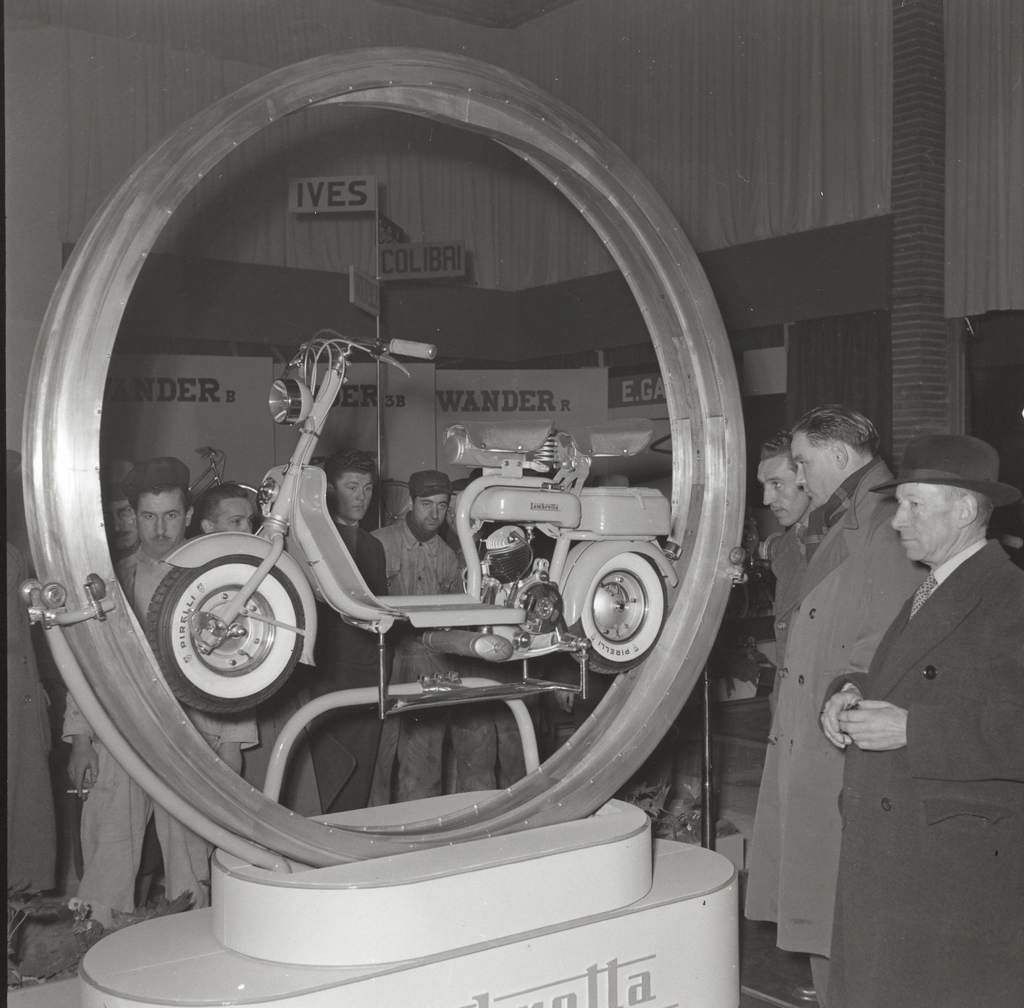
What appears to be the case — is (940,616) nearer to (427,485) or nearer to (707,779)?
(707,779)

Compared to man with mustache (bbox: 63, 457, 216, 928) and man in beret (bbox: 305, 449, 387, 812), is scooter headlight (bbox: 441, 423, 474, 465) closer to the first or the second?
man with mustache (bbox: 63, 457, 216, 928)

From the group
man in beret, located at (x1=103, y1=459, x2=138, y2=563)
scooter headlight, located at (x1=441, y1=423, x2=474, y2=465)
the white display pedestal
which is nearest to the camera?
the white display pedestal

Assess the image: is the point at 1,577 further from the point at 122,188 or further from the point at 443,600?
the point at 443,600

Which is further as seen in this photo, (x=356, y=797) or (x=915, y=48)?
(x=915, y=48)

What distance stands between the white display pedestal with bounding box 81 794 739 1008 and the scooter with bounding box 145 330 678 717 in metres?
0.41

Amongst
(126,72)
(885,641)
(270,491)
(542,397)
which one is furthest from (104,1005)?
(542,397)

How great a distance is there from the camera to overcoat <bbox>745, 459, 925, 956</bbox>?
3121mm

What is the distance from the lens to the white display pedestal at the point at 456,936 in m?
2.23

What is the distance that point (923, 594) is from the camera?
2.52 meters

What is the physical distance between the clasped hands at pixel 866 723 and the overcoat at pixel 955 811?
0.03m

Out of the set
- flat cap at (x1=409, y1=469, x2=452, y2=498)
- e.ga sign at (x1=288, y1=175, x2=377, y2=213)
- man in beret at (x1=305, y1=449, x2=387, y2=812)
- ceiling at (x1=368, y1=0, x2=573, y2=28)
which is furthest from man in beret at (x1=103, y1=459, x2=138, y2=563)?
ceiling at (x1=368, y1=0, x2=573, y2=28)

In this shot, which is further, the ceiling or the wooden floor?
the ceiling

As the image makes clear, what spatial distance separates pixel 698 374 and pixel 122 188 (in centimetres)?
155

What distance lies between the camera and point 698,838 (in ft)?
15.0
